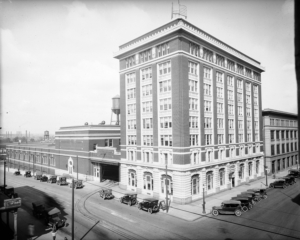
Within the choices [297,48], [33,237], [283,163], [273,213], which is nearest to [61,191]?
A: [33,237]

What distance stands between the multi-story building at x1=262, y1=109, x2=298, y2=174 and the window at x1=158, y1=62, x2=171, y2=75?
119 feet

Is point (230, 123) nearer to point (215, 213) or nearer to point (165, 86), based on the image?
point (165, 86)

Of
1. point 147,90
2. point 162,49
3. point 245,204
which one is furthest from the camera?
point 147,90

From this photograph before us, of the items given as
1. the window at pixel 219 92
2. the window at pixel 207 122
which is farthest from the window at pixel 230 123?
the window at pixel 207 122

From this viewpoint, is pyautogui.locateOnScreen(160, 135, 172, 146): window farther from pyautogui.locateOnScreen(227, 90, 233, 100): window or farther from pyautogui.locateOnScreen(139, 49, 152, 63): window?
pyautogui.locateOnScreen(227, 90, 233, 100): window

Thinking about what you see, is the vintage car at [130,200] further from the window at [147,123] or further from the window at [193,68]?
the window at [193,68]

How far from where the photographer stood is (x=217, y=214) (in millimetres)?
28906

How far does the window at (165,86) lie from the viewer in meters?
36.7

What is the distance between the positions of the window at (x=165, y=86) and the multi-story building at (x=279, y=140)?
1417 inches

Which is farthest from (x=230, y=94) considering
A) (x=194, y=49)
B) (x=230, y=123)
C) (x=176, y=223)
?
(x=176, y=223)

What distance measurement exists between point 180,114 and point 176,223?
1595 centimetres

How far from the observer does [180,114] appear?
3506 cm

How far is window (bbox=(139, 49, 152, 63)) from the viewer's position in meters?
39.8

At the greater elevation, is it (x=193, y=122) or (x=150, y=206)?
(x=193, y=122)
